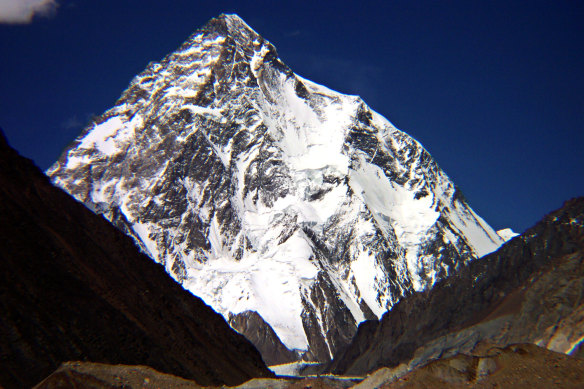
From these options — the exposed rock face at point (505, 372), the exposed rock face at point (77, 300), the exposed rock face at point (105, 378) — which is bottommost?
the exposed rock face at point (505, 372)

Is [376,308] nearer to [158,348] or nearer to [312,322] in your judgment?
[312,322]

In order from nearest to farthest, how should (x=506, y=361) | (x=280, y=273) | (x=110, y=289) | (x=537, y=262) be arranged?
(x=506, y=361)
(x=110, y=289)
(x=537, y=262)
(x=280, y=273)

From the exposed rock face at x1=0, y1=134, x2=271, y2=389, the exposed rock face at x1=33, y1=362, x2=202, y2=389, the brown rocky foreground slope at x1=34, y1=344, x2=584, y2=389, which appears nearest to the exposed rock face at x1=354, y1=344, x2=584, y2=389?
the brown rocky foreground slope at x1=34, y1=344, x2=584, y2=389

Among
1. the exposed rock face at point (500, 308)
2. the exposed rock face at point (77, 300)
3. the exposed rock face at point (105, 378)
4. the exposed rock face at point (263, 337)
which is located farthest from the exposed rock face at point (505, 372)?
the exposed rock face at point (263, 337)

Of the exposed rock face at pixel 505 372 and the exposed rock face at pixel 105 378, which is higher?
the exposed rock face at pixel 105 378

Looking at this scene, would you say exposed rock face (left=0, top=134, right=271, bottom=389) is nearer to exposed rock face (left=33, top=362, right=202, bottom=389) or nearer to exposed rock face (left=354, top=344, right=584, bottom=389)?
exposed rock face (left=33, top=362, right=202, bottom=389)

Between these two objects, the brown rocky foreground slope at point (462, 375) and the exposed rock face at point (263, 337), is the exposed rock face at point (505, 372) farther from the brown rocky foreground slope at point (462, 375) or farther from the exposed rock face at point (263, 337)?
the exposed rock face at point (263, 337)

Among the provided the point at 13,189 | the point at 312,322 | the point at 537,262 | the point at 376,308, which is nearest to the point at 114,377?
the point at 13,189
